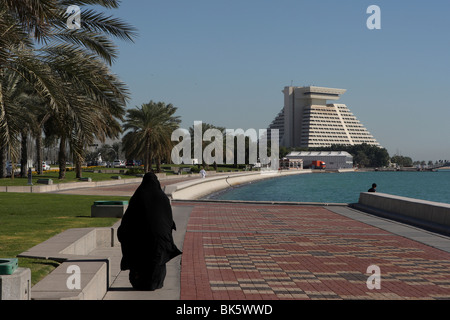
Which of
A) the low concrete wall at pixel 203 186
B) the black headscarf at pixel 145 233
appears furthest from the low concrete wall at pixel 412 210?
the low concrete wall at pixel 203 186

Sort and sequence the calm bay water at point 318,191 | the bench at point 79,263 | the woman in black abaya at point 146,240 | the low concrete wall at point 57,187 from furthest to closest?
the calm bay water at point 318,191 → the low concrete wall at point 57,187 → the woman in black abaya at point 146,240 → the bench at point 79,263

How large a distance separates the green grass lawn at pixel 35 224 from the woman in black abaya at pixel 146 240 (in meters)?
1.10

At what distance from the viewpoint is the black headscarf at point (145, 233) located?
26.2 feet

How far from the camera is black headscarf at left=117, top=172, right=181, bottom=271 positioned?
8.00 metres

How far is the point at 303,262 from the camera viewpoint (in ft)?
34.9

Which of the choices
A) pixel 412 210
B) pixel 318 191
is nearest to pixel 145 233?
pixel 412 210

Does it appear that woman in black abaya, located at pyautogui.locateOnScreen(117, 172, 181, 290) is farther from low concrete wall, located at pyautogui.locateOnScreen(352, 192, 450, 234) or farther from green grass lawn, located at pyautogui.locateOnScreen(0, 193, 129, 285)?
low concrete wall, located at pyautogui.locateOnScreen(352, 192, 450, 234)

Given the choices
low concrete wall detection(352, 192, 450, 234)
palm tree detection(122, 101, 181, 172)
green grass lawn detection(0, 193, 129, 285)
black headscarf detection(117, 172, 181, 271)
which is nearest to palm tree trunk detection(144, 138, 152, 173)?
palm tree detection(122, 101, 181, 172)

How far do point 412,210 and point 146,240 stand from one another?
12.9 metres

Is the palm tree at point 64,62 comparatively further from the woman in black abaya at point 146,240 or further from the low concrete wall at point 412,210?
the low concrete wall at point 412,210

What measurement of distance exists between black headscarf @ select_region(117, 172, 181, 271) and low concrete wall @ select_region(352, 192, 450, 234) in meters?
9.73
